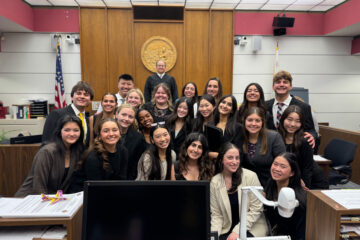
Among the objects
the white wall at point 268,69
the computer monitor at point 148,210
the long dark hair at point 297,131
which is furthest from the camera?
the white wall at point 268,69

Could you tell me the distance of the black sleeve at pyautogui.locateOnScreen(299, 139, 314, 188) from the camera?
2342 mm

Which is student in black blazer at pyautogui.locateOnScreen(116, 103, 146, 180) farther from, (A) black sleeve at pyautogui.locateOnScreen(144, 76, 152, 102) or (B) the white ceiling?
(B) the white ceiling

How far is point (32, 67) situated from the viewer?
613 cm

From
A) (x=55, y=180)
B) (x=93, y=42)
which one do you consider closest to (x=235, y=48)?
(x=93, y=42)

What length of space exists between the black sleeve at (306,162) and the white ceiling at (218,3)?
4469mm

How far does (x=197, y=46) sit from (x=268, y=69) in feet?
6.74

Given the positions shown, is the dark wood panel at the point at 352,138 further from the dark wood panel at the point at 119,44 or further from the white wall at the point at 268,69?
the dark wood panel at the point at 119,44

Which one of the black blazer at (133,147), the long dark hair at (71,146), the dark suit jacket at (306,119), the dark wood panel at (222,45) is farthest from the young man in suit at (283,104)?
the dark wood panel at (222,45)

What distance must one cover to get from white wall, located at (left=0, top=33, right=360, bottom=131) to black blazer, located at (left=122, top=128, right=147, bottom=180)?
4383 mm

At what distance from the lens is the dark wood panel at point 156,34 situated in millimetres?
5902

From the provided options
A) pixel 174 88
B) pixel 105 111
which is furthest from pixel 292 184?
pixel 174 88

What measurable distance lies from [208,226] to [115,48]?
5.68 m

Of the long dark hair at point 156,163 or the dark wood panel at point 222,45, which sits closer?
the long dark hair at point 156,163

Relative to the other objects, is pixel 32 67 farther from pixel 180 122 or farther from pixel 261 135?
pixel 261 135
